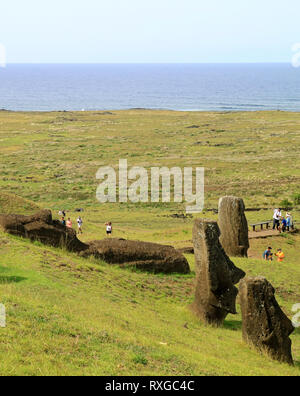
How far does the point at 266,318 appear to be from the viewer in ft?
40.1

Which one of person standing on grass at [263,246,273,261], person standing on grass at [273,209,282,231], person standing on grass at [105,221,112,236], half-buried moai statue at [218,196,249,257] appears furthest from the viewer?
person standing on grass at [273,209,282,231]

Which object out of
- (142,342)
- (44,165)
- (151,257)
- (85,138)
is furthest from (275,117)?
(142,342)

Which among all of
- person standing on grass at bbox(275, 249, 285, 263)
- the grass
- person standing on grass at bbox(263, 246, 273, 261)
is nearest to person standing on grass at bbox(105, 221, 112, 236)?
the grass

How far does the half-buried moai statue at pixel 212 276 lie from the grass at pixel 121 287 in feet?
1.68

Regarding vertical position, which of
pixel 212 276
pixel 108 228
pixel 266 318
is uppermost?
pixel 212 276

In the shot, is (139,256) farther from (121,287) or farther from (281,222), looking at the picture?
(281,222)

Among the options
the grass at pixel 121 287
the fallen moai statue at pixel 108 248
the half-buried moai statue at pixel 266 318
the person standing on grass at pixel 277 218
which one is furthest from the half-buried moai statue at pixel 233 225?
the half-buried moai statue at pixel 266 318

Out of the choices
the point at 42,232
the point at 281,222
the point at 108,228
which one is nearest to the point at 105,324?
the point at 42,232

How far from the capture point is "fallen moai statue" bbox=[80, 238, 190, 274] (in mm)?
19062

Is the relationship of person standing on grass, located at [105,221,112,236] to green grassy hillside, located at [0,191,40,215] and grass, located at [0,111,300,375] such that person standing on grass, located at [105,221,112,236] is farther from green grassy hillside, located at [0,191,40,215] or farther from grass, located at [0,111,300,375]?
green grassy hillside, located at [0,191,40,215]

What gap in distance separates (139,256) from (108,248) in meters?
1.13

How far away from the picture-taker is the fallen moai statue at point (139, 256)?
19.1 m

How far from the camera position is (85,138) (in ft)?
259

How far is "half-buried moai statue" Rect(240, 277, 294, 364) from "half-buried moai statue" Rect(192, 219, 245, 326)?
1.98m
